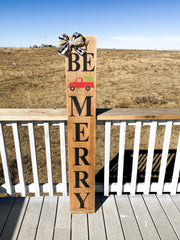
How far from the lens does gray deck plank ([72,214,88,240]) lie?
177 cm

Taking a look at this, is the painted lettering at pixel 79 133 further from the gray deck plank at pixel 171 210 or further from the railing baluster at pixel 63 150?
the gray deck plank at pixel 171 210

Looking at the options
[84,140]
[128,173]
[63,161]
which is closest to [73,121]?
[84,140]

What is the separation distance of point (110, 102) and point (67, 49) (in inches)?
274

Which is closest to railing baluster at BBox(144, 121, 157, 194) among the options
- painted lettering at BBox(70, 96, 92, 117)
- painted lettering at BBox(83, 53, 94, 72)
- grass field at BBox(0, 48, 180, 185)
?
painted lettering at BBox(70, 96, 92, 117)

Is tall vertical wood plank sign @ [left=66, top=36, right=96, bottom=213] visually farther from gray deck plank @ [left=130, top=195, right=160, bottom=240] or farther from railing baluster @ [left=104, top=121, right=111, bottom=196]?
gray deck plank @ [left=130, top=195, right=160, bottom=240]

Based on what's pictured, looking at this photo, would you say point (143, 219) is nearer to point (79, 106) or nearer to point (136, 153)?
point (136, 153)

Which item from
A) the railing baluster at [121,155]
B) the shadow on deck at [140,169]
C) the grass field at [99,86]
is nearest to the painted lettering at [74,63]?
the railing baluster at [121,155]

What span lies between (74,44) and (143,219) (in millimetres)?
1647

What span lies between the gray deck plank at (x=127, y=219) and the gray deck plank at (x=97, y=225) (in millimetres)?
190

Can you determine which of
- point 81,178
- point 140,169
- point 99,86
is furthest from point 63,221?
point 99,86

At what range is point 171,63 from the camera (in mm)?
15312

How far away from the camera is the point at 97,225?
188cm

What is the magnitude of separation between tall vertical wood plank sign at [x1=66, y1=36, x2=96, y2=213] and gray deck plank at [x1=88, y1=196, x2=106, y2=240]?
66 millimetres

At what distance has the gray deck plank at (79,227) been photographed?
1774 millimetres
